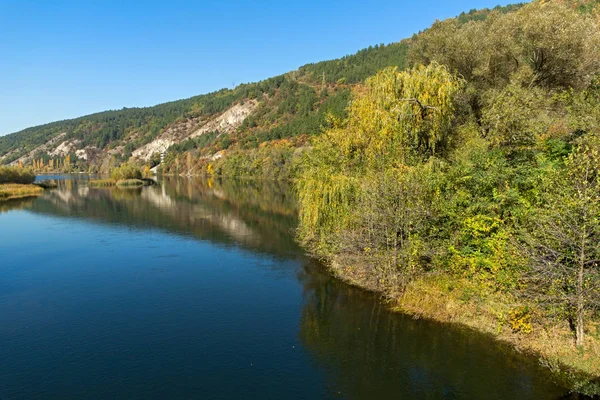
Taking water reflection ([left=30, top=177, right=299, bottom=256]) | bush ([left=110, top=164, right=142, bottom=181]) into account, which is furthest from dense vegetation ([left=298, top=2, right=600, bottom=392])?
bush ([left=110, top=164, right=142, bottom=181])

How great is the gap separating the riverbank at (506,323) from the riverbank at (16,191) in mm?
97404

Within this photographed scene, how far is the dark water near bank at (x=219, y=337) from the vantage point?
1499cm

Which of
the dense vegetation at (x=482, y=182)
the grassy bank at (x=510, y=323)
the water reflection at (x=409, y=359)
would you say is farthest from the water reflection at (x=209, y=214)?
Answer: the grassy bank at (x=510, y=323)

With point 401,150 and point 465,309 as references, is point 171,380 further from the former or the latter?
point 401,150

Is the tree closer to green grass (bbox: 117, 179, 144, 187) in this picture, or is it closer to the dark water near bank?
the dark water near bank

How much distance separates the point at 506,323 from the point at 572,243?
5.33m

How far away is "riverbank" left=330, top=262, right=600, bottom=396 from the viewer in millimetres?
14648

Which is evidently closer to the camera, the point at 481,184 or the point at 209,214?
the point at 481,184

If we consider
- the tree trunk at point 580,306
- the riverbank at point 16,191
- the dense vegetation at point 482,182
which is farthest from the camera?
the riverbank at point 16,191

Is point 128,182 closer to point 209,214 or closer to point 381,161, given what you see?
point 209,214

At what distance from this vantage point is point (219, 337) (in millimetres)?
19156

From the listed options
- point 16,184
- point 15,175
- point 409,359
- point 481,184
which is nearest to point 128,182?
point 15,175

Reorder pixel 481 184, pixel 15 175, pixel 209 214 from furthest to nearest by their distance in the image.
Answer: pixel 15 175
pixel 209 214
pixel 481 184

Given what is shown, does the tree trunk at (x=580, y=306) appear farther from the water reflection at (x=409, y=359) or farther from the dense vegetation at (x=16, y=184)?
the dense vegetation at (x=16, y=184)
